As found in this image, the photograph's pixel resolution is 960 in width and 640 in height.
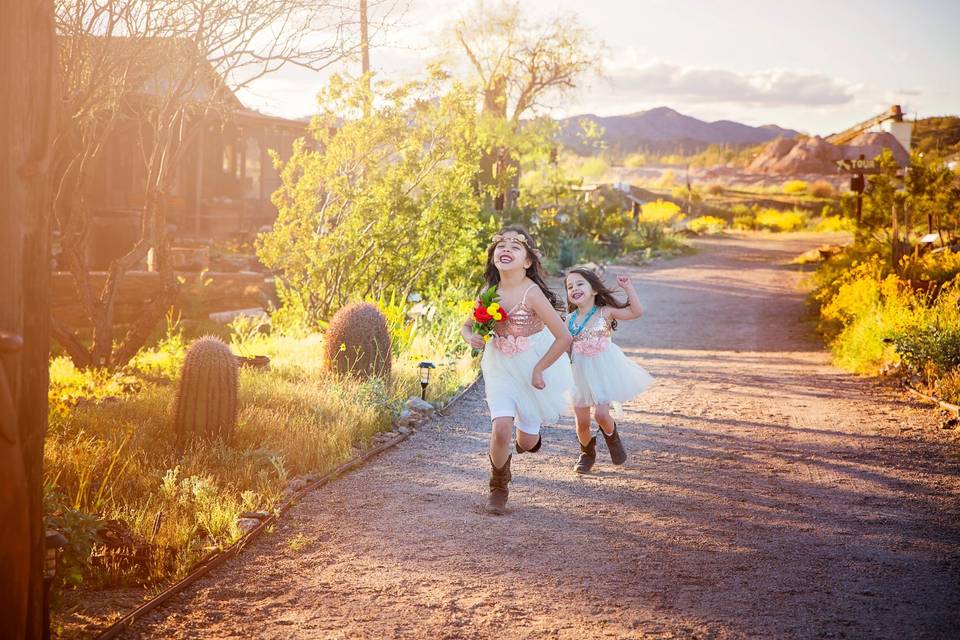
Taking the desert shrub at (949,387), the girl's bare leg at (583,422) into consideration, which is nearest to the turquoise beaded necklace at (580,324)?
the girl's bare leg at (583,422)

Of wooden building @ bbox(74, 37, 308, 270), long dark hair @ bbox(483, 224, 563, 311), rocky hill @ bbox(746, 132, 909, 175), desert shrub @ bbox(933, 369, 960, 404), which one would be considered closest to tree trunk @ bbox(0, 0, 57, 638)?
long dark hair @ bbox(483, 224, 563, 311)

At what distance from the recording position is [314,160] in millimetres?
11125

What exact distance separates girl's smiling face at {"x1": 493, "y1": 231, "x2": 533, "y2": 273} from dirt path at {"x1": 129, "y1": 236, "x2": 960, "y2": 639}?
56.9 inches

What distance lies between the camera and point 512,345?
5656 millimetres

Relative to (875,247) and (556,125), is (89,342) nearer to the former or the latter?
(875,247)

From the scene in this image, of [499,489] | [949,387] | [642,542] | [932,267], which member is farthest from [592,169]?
[642,542]

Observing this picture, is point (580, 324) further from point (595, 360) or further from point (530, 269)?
point (530, 269)

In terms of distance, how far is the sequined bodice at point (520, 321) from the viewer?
222 inches

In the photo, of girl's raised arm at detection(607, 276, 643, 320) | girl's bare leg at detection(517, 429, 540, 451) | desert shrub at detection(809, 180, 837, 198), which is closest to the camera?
girl's bare leg at detection(517, 429, 540, 451)

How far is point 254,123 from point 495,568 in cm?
2347

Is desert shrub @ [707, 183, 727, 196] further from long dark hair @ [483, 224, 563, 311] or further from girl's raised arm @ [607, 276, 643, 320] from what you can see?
long dark hair @ [483, 224, 563, 311]

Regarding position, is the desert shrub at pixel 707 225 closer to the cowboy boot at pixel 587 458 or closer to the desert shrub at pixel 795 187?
the desert shrub at pixel 795 187

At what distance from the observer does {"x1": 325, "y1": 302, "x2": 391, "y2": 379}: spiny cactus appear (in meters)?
8.98

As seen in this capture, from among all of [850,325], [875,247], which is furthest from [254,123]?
[850,325]
